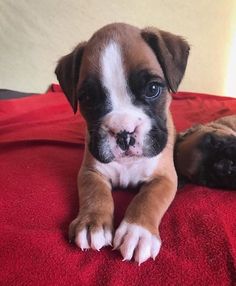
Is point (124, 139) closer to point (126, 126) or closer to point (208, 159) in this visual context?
point (126, 126)

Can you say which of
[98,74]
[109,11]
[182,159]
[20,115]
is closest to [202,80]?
[109,11]

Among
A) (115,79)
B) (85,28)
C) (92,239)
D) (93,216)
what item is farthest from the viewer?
(85,28)

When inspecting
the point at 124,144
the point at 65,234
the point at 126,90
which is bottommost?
the point at 65,234

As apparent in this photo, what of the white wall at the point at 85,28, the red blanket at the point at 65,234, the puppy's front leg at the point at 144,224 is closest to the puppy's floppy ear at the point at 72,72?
the red blanket at the point at 65,234

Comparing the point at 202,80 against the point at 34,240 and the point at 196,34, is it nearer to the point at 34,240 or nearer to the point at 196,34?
the point at 196,34

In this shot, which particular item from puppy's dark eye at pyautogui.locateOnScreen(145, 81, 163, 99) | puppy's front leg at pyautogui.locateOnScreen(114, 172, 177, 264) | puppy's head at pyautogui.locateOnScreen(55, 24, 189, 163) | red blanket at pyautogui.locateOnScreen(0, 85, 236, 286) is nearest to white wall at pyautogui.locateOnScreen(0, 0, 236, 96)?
red blanket at pyautogui.locateOnScreen(0, 85, 236, 286)

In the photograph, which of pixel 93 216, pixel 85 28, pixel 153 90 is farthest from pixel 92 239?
pixel 85 28

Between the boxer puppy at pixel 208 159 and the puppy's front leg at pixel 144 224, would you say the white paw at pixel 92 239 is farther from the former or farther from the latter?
the boxer puppy at pixel 208 159

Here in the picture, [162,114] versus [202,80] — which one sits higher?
[162,114]
